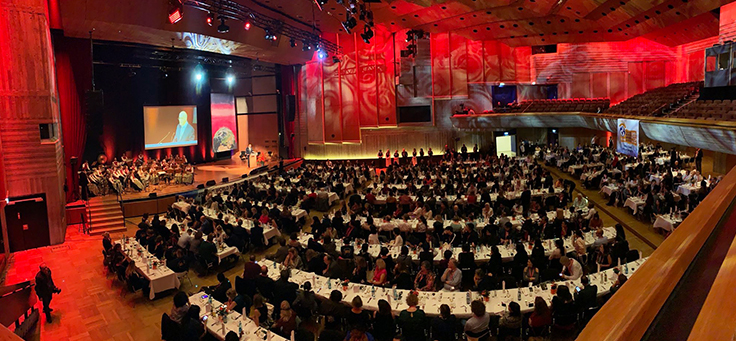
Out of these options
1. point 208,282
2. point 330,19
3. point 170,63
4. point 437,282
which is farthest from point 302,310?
point 170,63

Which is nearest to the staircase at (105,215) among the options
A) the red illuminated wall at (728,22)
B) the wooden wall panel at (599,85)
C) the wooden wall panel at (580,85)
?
the red illuminated wall at (728,22)

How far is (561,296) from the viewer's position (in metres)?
7.00

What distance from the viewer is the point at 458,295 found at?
7.65 metres

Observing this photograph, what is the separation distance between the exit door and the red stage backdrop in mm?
14327

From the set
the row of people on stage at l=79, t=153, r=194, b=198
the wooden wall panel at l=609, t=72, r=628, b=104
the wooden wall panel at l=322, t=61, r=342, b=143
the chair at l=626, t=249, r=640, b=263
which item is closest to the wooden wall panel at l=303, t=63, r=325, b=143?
the wooden wall panel at l=322, t=61, r=342, b=143

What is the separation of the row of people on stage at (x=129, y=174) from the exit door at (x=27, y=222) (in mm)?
3126

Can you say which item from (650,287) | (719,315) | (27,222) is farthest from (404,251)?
(27,222)

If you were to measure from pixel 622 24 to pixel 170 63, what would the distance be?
22.2m

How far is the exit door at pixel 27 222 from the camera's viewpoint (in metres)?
13.9

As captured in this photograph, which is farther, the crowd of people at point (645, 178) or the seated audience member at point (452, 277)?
the crowd of people at point (645, 178)

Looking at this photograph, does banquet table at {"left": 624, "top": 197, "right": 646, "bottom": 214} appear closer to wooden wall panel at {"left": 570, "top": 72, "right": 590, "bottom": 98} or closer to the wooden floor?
the wooden floor

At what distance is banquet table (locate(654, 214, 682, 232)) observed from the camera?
423 inches

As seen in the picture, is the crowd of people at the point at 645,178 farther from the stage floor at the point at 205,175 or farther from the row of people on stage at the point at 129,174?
the row of people on stage at the point at 129,174

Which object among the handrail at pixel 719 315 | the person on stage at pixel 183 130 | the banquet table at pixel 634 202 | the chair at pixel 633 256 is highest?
the person on stage at pixel 183 130
